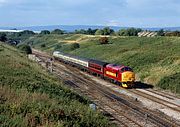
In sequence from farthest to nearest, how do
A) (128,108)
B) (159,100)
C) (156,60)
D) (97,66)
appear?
1. (156,60)
2. (97,66)
3. (159,100)
4. (128,108)

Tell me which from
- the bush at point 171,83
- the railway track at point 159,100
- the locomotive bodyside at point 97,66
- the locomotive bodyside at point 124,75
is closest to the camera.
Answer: the railway track at point 159,100

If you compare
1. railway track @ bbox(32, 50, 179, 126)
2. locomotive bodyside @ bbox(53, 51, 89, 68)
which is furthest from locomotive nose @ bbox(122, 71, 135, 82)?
locomotive bodyside @ bbox(53, 51, 89, 68)

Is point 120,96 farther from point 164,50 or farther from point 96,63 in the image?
point 164,50

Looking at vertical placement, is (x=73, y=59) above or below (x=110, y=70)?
below

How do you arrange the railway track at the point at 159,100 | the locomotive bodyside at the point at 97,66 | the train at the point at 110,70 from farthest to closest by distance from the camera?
the locomotive bodyside at the point at 97,66, the train at the point at 110,70, the railway track at the point at 159,100

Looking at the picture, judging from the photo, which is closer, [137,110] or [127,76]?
[137,110]

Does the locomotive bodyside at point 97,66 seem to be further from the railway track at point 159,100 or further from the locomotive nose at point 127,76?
the railway track at point 159,100

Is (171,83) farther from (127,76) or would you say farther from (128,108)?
(128,108)

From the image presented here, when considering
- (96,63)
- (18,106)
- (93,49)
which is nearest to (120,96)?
(96,63)

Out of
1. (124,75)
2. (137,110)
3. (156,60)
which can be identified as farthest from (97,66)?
(137,110)

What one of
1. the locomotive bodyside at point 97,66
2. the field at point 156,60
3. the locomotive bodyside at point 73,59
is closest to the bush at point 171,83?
the field at point 156,60

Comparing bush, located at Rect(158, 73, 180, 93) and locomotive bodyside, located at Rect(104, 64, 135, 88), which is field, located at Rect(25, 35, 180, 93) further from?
locomotive bodyside, located at Rect(104, 64, 135, 88)

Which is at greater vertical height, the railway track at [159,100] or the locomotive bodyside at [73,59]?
the railway track at [159,100]

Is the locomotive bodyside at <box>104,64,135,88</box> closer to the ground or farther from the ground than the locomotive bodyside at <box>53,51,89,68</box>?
farther from the ground
